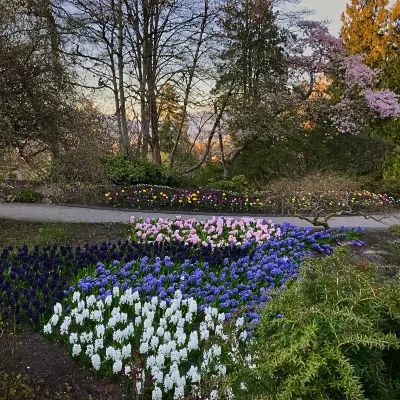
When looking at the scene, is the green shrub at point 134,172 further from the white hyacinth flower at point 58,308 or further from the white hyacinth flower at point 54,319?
the white hyacinth flower at point 54,319

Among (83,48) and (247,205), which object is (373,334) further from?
(83,48)

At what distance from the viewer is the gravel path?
9.48 meters

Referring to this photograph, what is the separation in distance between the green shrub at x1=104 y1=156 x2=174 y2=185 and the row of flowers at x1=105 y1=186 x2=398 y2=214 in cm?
99

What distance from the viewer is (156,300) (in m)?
4.36

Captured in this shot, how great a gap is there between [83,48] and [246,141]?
6376 millimetres

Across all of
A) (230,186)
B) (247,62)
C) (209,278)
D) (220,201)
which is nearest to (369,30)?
(247,62)

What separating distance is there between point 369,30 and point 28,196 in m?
15.5

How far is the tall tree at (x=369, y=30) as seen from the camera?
1919 cm

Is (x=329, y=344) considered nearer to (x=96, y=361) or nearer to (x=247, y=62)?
(x=96, y=361)

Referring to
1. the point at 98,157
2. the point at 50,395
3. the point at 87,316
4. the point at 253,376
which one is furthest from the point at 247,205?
the point at 253,376

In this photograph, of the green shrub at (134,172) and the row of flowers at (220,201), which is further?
the green shrub at (134,172)

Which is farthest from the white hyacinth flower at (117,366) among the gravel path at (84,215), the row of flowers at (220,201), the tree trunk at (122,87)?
the tree trunk at (122,87)

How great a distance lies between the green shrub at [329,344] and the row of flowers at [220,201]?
8.29 m

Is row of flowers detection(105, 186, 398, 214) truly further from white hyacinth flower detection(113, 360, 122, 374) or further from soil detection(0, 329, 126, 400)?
white hyacinth flower detection(113, 360, 122, 374)
